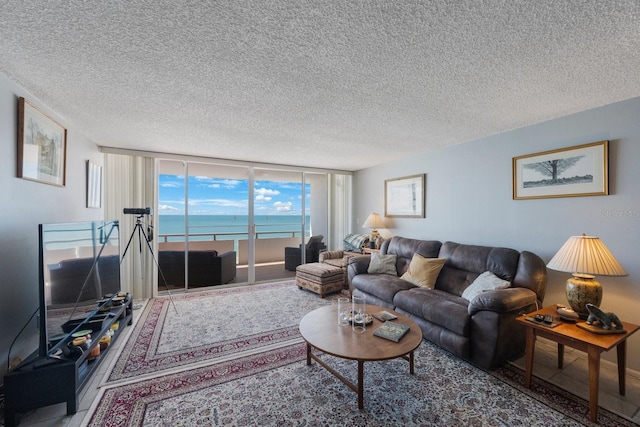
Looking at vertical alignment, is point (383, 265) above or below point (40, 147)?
below

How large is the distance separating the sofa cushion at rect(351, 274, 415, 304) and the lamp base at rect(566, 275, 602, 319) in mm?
1527

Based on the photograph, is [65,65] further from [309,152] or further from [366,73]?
[309,152]

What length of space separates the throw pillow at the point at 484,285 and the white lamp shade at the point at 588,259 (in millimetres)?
515

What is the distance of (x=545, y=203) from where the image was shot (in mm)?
2854

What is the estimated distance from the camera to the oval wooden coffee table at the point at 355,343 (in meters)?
1.77

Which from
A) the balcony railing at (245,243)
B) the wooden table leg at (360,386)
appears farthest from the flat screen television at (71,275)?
the balcony railing at (245,243)

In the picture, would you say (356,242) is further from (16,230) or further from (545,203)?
(16,230)

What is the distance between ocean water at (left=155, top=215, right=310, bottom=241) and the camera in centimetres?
488

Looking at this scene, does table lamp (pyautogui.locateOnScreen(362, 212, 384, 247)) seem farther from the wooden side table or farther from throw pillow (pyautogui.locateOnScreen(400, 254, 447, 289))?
the wooden side table

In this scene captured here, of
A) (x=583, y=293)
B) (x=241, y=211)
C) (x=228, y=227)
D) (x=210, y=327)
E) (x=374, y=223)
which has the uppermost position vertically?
(x=241, y=211)

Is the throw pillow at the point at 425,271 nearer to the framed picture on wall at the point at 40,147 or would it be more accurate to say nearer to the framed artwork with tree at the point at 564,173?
the framed artwork with tree at the point at 564,173

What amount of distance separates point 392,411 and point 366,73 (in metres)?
2.38

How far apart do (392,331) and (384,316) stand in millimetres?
343

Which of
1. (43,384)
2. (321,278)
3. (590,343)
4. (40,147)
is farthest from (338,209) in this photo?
(43,384)
